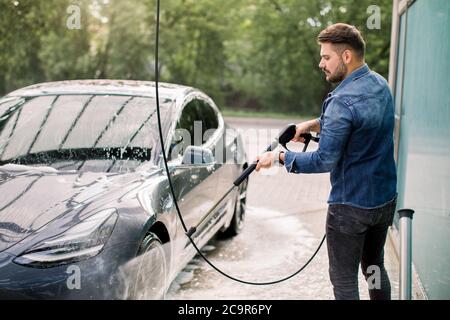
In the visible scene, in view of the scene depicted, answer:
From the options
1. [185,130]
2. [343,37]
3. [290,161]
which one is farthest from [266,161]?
[185,130]

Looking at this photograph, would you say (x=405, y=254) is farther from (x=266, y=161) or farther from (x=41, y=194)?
(x=41, y=194)

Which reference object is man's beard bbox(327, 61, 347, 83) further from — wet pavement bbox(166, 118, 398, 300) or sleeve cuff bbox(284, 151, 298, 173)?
wet pavement bbox(166, 118, 398, 300)

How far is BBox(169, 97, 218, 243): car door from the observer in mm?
3970

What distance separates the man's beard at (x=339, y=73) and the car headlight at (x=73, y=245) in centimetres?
142

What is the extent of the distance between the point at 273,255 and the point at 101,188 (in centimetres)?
244

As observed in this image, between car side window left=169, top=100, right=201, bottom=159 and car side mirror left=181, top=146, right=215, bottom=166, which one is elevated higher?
car side window left=169, top=100, right=201, bottom=159

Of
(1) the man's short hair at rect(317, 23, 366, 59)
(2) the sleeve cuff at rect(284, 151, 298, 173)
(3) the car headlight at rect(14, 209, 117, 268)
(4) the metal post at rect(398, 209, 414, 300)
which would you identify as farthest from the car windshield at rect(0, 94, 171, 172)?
(4) the metal post at rect(398, 209, 414, 300)

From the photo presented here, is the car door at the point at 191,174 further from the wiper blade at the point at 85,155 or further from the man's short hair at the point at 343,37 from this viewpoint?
the man's short hair at the point at 343,37

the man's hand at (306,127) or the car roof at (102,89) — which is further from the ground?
the car roof at (102,89)

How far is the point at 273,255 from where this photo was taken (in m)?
5.36

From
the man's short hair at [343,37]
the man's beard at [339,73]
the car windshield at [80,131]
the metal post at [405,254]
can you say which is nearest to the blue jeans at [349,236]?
the metal post at [405,254]

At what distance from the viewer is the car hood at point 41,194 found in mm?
2961

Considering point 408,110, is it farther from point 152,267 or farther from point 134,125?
point 152,267

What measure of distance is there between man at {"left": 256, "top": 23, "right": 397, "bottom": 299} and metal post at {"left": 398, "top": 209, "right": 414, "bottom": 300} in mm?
192
